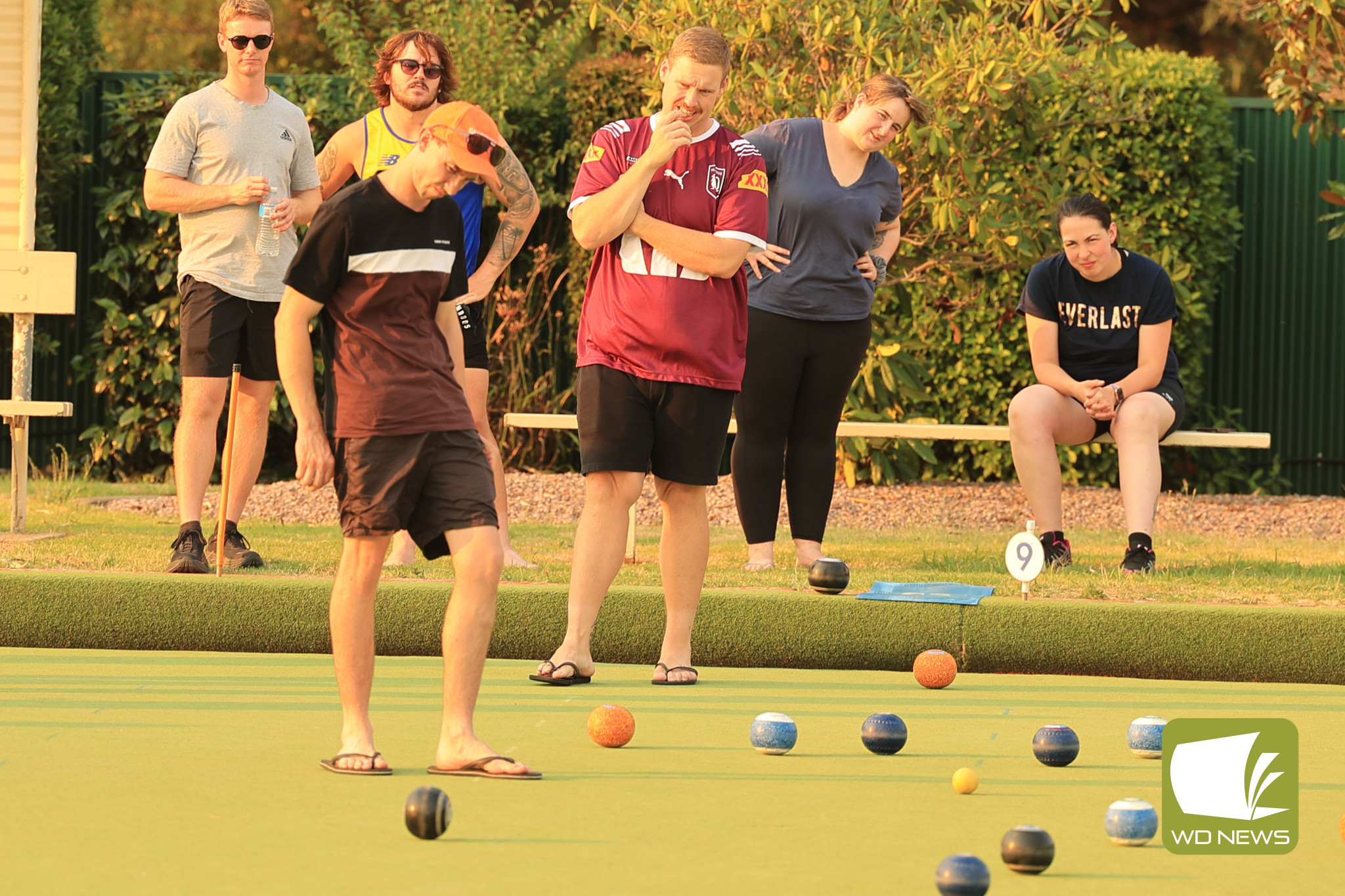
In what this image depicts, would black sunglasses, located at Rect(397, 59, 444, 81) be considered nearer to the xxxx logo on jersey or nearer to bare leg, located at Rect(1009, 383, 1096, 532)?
the xxxx logo on jersey

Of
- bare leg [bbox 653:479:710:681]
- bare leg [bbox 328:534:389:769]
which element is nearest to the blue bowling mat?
bare leg [bbox 653:479:710:681]

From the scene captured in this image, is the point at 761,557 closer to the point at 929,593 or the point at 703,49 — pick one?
the point at 929,593

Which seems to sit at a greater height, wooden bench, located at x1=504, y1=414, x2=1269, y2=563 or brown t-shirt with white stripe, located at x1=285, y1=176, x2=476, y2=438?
brown t-shirt with white stripe, located at x1=285, y1=176, x2=476, y2=438

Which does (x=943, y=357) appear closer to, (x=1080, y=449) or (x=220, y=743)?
(x=1080, y=449)

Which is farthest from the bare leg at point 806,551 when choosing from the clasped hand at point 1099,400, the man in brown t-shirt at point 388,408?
the man in brown t-shirt at point 388,408

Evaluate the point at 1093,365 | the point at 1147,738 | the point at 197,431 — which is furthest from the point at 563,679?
the point at 1093,365

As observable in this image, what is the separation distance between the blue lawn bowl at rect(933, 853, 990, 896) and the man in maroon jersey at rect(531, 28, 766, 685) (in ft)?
6.49

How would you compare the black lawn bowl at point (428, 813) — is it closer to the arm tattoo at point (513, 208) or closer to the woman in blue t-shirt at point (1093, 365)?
the arm tattoo at point (513, 208)

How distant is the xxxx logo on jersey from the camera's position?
4281 millimetres

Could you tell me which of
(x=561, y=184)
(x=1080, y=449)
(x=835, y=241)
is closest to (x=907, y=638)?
(x=835, y=241)

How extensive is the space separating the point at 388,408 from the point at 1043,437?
3293 mm

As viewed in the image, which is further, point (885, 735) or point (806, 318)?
point (806, 318)

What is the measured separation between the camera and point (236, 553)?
5305 mm

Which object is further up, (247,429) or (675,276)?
(675,276)
